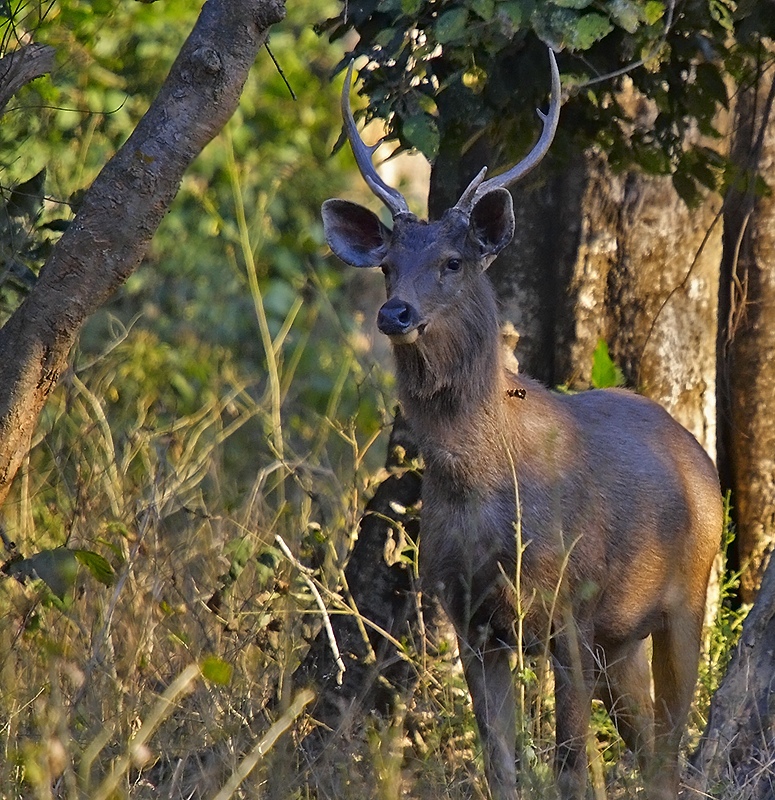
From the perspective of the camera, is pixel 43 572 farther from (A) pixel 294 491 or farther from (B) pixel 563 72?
(A) pixel 294 491

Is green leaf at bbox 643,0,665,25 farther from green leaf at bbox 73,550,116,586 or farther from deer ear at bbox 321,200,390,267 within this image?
green leaf at bbox 73,550,116,586

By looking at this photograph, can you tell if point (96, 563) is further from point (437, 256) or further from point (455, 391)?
point (437, 256)

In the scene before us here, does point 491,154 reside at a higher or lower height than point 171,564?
higher

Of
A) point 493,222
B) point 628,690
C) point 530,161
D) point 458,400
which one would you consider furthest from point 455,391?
point 628,690

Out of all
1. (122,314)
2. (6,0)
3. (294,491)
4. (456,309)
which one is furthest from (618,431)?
(122,314)

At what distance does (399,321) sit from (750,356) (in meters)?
2.65

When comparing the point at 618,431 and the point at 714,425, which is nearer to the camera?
the point at 618,431

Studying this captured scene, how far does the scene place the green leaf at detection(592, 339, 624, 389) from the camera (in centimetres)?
659

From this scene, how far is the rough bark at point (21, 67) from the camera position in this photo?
500 centimetres

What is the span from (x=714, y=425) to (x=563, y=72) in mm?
2237

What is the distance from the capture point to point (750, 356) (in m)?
7.03

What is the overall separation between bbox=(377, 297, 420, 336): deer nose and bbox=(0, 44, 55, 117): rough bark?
4.98ft

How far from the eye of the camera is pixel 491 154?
Result: 669 cm

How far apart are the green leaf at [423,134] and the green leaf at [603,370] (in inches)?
71.7
